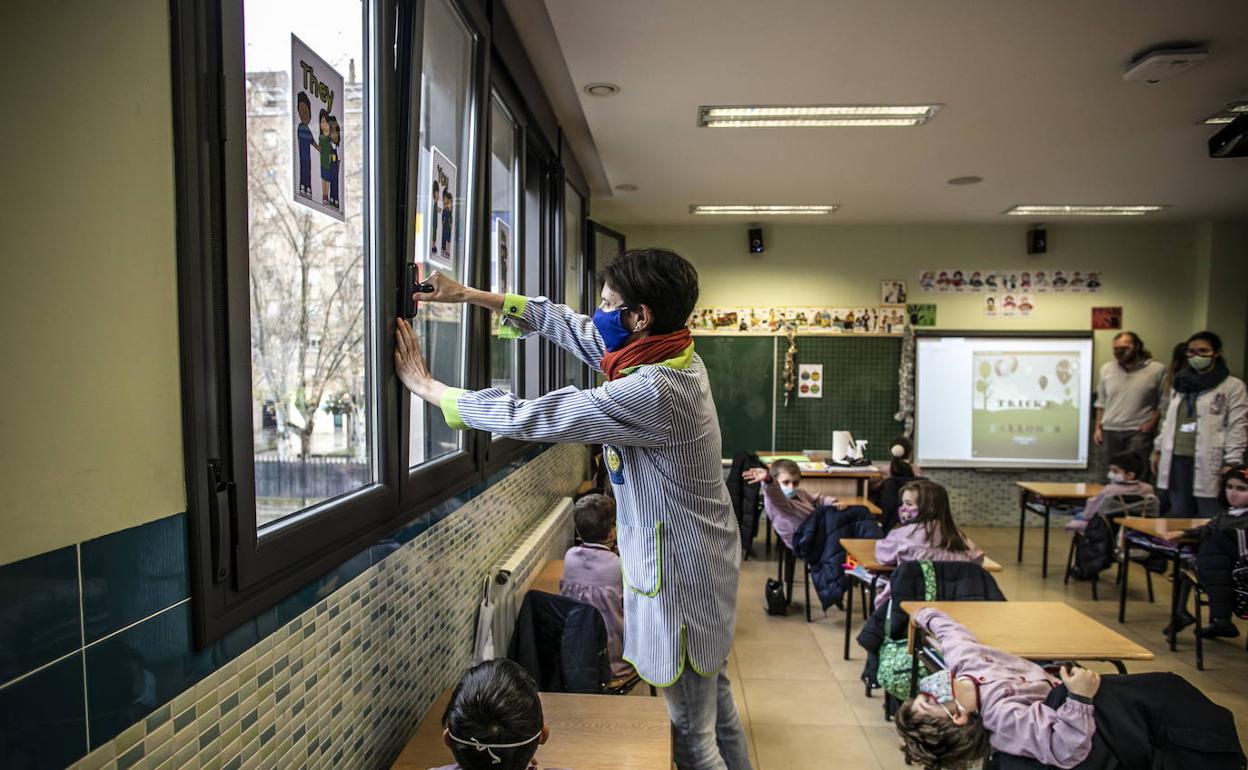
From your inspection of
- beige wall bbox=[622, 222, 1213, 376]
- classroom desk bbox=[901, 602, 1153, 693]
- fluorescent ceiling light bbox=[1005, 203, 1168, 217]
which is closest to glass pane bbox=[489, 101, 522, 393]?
classroom desk bbox=[901, 602, 1153, 693]

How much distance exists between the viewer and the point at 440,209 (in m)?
1.73

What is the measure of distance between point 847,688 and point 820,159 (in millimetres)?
3123

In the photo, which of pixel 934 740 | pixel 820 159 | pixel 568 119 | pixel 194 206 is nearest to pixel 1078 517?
pixel 820 159

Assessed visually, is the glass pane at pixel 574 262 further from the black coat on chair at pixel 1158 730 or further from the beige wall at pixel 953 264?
the black coat on chair at pixel 1158 730

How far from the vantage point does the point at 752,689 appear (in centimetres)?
314

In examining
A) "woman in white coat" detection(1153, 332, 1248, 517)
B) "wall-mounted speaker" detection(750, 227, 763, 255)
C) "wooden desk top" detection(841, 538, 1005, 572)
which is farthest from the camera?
"wall-mounted speaker" detection(750, 227, 763, 255)

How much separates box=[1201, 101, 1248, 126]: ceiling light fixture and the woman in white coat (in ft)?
5.93

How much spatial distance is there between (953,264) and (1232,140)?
299 centimetres

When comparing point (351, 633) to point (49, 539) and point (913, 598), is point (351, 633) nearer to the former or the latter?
point (49, 539)

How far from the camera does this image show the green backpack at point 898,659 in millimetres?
2641

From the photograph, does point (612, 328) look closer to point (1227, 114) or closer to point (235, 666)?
point (235, 666)

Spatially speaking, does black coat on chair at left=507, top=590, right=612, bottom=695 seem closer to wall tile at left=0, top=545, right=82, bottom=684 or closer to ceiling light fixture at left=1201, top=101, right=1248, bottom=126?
wall tile at left=0, top=545, right=82, bottom=684

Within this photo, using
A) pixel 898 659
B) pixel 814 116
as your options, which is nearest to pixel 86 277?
pixel 898 659

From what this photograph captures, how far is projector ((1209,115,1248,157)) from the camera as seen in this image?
342 cm
